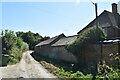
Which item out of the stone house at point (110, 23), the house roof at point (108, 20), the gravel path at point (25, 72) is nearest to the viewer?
the gravel path at point (25, 72)

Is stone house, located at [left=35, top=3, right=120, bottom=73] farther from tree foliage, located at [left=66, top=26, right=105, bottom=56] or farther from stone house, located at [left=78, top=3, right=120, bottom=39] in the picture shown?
tree foliage, located at [left=66, top=26, right=105, bottom=56]

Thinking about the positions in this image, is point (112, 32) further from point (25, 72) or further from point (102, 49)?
point (25, 72)

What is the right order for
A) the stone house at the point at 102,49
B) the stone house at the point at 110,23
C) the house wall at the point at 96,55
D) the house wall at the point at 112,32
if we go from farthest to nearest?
the stone house at the point at 110,23, the house wall at the point at 112,32, the stone house at the point at 102,49, the house wall at the point at 96,55

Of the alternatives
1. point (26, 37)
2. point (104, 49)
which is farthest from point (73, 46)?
point (26, 37)

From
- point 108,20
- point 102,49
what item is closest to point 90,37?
point 102,49

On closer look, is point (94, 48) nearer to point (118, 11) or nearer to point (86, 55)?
point (86, 55)

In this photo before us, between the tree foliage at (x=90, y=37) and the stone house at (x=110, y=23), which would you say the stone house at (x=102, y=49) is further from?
the tree foliage at (x=90, y=37)

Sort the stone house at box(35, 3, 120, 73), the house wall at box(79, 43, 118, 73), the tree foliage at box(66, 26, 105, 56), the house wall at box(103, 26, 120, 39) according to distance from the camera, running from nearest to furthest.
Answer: the house wall at box(79, 43, 118, 73)
the stone house at box(35, 3, 120, 73)
the tree foliage at box(66, 26, 105, 56)
the house wall at box(103, 26, 120, 39)

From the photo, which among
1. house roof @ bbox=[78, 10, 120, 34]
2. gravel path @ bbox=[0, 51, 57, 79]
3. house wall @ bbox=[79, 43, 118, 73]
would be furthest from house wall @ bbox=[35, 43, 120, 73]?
house roof @ bbox=[78, 10, 120, 34]

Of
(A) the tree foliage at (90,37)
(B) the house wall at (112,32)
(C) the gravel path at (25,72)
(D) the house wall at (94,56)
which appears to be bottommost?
(C) the gravel path at (25,72)

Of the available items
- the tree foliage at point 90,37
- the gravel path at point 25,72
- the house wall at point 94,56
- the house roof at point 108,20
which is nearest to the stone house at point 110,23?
the house roof at point 108,20

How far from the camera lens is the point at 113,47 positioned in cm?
1404

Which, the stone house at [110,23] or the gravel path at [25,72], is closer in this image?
the gravel path at [25,72]

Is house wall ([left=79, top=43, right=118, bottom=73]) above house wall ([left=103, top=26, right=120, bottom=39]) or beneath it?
beneath
